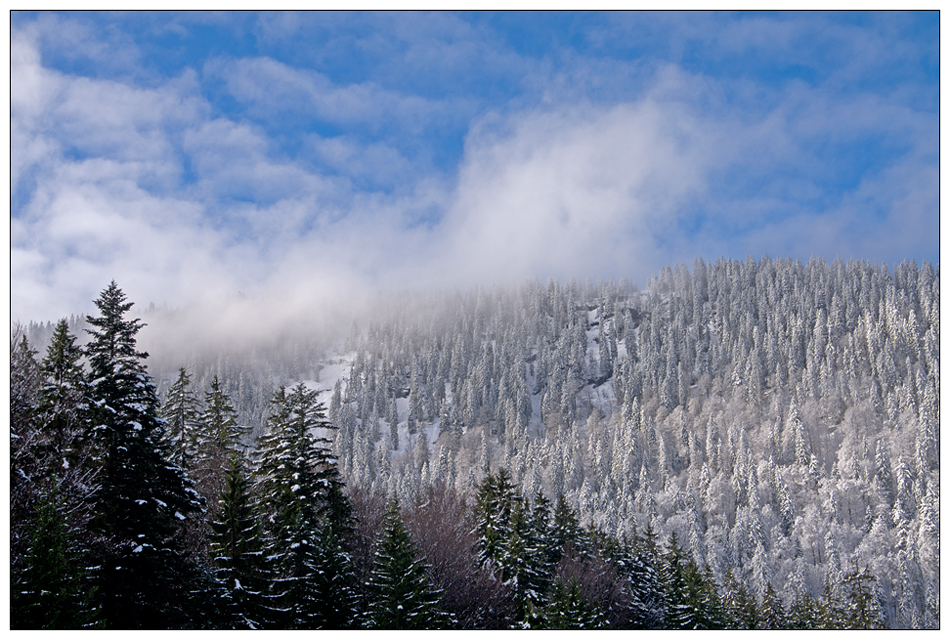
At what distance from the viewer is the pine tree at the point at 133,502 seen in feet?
63.3

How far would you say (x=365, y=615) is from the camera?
81.1 feet

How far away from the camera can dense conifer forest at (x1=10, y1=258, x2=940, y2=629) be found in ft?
65.3

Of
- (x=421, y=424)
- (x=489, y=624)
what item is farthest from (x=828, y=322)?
(x=489, y=624)

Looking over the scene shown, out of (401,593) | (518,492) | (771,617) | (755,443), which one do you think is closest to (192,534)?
(401,593)

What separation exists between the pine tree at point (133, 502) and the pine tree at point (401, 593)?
6.30 meters

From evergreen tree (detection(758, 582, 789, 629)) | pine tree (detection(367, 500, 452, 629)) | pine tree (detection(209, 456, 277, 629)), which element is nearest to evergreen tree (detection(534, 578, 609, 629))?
pine tree (detection(367, 500, 452, 629))

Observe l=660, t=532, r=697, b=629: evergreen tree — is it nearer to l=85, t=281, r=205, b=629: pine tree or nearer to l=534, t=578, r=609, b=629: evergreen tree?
l=534, t=578, r=609, b=629: evergreen tree

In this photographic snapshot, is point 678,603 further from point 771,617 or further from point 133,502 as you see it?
point 133,502

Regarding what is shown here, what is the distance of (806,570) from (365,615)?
8982 centimetres

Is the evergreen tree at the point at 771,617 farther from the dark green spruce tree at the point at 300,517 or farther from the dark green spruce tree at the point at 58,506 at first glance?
the dark green spruce tree at the point at 58,506

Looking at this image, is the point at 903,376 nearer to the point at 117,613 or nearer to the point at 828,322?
the point at 828,322

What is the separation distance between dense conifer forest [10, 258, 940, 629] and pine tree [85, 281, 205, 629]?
0.23 ft

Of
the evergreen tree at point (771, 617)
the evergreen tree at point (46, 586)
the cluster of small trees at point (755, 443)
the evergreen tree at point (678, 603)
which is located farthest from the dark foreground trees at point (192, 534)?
the cluster of small trees at point (755, 443)

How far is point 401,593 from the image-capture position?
2406cm
